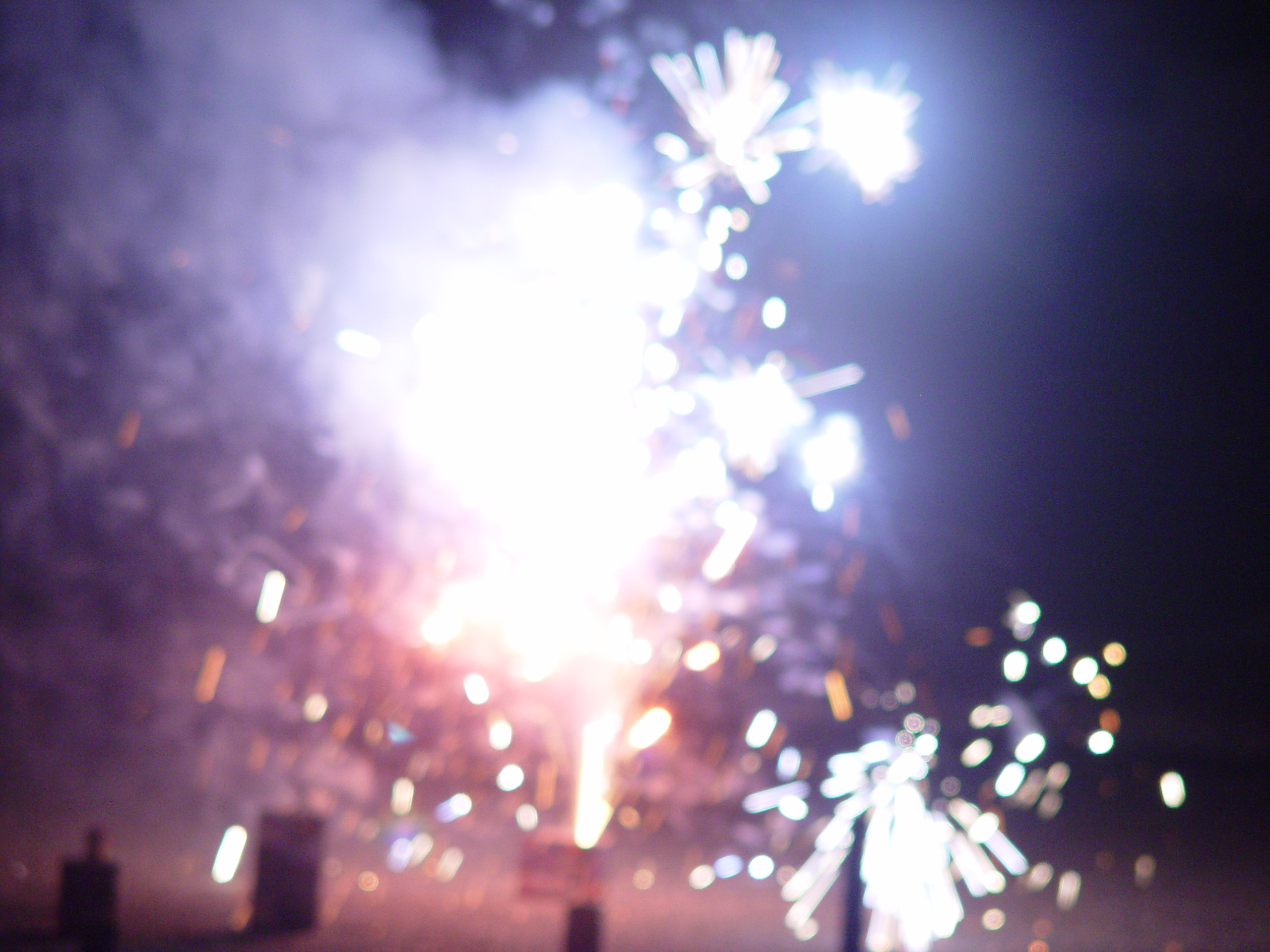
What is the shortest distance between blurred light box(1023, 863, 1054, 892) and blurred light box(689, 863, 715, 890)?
21.4 feet

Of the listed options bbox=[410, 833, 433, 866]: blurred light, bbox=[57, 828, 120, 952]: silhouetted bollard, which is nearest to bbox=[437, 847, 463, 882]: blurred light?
bbox=[410, 833, 433, 866]: blurred light

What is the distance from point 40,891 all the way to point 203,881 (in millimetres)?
2102

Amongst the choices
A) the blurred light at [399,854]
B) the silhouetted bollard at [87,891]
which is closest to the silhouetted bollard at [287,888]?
the silhouetted bollard at [87,891]

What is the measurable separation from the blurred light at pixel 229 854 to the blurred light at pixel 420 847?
229 cm

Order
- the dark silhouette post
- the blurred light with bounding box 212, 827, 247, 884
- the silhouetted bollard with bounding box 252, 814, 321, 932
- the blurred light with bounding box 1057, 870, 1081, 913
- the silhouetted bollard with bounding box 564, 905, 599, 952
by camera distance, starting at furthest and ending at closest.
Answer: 1. the blurred light with bounding box 1057, 870, 1081, 913
2. the blurred light with bounding box 212, 827, 247, 884
3. the silhouetted bollard with bounding box 252, 814, 321, 932
4. the silhouetted bollard with bounding box 564, 905, 599, 952
5. the dark silhouette post

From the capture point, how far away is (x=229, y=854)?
12.7 m

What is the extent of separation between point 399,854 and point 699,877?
172 inches

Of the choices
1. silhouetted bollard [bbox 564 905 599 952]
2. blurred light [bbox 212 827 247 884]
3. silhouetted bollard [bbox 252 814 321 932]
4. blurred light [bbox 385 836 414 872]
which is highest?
blurred light [bbox 385 836 414 872]


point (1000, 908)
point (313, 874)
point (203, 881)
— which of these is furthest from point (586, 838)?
point (1000, 908)

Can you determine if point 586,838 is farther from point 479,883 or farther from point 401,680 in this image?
point 479,883

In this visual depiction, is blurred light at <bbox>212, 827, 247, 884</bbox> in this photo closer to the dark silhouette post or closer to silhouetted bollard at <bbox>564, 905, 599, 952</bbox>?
silhouetted bollard at <bbox>564, 905, 599, 952</bbox>

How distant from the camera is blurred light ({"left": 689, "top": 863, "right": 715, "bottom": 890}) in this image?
14961 millimetres

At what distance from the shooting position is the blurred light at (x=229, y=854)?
1216 centimetres

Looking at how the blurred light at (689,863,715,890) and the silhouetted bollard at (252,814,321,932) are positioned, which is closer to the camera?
the silhouetted bollard at (252,814,321,932)
